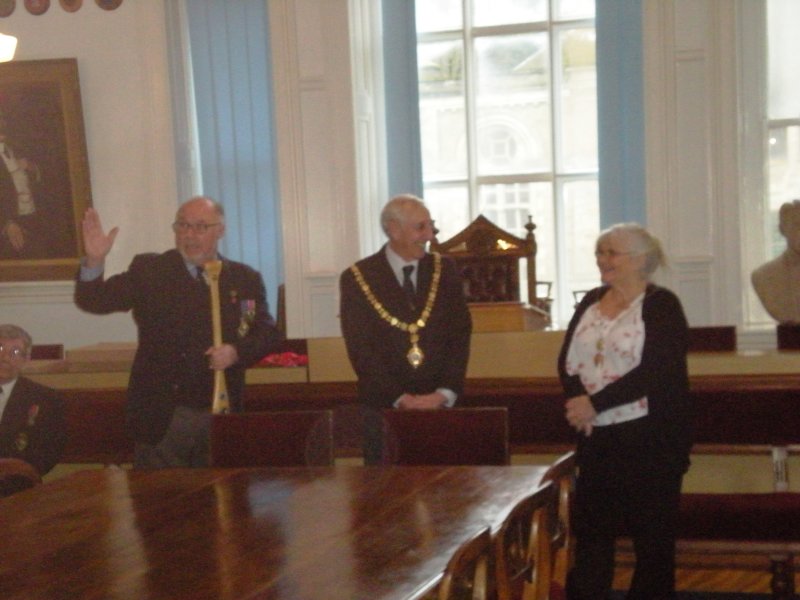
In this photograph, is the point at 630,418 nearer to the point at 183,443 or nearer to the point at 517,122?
the point at 183,443

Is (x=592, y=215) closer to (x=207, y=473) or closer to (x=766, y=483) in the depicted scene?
(x=766, y=483)

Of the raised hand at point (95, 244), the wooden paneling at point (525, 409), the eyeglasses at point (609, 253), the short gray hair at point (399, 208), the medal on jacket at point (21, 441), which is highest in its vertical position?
the short gray hair at point (399, 208)

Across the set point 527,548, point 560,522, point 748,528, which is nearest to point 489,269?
point 748,528

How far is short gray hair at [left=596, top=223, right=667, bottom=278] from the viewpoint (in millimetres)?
3832

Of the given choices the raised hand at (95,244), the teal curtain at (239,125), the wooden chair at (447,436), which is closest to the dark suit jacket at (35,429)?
the raised hand at (95,244)

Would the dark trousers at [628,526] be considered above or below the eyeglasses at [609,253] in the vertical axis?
below

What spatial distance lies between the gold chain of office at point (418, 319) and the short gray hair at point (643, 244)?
0.69 meters

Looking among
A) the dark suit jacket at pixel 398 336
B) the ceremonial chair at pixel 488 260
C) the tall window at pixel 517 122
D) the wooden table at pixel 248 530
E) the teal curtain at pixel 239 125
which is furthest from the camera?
the tall window at pixel 517 122

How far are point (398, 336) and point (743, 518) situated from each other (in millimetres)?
1411

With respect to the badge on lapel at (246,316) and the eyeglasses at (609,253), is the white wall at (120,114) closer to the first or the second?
the badge on lapel at (246,316)

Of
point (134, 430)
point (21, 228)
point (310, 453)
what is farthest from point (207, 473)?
point (21, 228)

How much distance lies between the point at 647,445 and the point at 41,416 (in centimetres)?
225

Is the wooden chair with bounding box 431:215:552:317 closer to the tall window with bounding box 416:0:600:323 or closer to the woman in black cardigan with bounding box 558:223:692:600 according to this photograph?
the tall window with bounding box 416:0:600:323

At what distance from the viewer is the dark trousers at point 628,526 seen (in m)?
3.74
